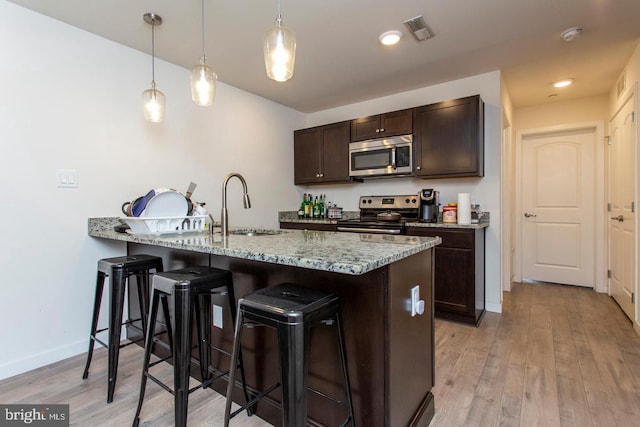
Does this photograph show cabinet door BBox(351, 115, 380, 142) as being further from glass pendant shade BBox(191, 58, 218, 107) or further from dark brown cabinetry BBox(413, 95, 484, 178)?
glass pendant shade BBox(191, 58, 218, 107)

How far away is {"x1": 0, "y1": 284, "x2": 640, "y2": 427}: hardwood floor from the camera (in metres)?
1.57

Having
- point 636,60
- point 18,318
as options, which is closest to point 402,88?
point 636,60

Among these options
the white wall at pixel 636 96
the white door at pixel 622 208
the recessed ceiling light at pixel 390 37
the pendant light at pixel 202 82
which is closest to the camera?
the pendant light at pixel 202 82

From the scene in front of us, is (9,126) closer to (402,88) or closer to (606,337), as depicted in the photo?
(402,88)

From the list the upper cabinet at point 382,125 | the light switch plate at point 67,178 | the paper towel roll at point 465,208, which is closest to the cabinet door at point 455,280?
the paper towel roll at point 465,208

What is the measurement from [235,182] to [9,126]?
5.96 ft

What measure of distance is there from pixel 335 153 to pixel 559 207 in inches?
119

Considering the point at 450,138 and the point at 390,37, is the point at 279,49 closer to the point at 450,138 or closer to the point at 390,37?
the point at 390,37

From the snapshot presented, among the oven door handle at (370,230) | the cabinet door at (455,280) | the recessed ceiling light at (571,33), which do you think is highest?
the recessed ceiling light at (571,33)

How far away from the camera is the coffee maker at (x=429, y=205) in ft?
10.5

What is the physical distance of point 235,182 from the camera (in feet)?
11.3

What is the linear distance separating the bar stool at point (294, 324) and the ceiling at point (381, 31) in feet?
6.10

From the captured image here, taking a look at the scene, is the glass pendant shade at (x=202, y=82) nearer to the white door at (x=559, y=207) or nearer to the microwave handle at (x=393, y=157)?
the microwave handle at (x=393, y=157)

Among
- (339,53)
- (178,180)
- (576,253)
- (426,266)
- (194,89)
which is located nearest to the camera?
(426,266)
